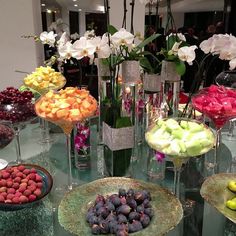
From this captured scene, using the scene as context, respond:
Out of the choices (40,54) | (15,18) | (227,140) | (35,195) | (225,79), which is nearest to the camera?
(35,195)

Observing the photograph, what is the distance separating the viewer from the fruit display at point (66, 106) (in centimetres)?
88

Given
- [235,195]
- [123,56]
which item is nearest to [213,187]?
[235,195]

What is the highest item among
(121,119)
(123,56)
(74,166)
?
(123,56)

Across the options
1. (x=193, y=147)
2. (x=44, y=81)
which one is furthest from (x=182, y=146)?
(x=44, y=81)

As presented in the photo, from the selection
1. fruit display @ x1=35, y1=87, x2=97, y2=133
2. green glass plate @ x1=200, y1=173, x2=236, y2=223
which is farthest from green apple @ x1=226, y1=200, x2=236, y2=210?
fruit display @ x1=35, y1=87, x2=97, y2=133

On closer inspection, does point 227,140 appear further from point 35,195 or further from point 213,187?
point 35,195

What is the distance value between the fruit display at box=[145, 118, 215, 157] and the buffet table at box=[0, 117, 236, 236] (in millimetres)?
201

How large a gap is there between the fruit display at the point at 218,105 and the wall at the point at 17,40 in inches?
69.4

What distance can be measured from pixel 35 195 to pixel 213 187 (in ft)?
1.57

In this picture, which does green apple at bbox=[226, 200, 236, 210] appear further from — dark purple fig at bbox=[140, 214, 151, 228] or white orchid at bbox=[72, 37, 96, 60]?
white orchid at bbox=[72, 37, 96, 60]

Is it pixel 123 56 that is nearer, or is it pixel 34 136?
pixel 123 56

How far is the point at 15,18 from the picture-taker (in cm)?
237

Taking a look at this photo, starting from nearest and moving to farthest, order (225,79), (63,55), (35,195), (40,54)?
(35,195) < (63,55) < (225,79) < (40,54)

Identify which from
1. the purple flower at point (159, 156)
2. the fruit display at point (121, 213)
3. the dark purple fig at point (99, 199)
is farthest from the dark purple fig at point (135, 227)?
the purple flower at point (159, 156)
